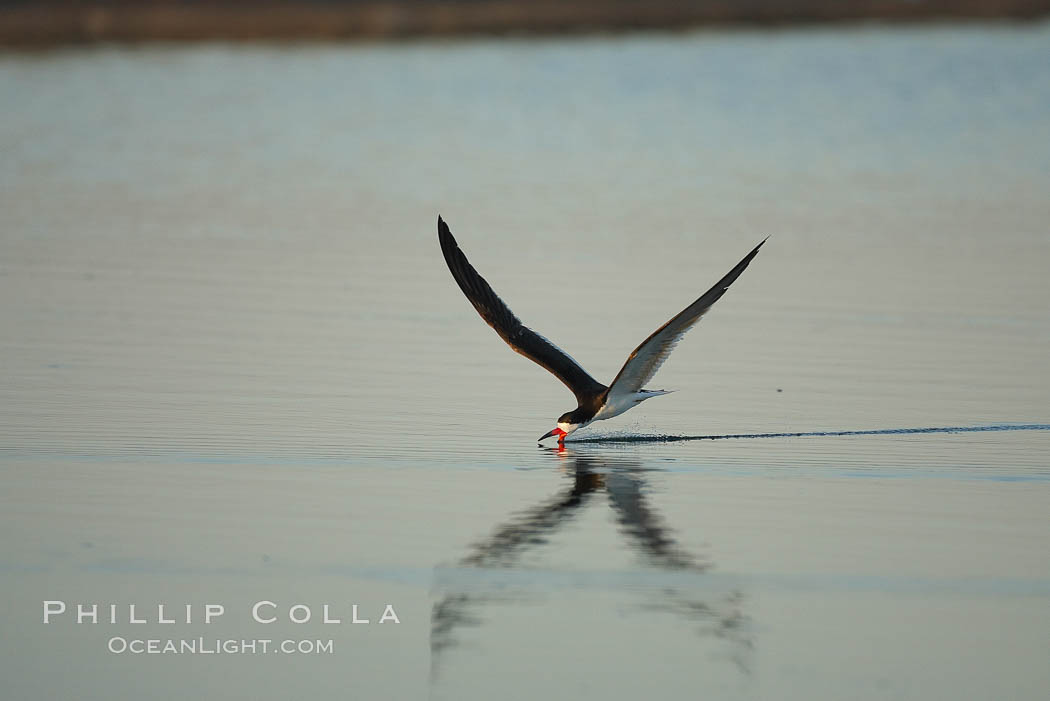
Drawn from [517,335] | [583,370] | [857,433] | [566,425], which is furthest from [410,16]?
[566,425]

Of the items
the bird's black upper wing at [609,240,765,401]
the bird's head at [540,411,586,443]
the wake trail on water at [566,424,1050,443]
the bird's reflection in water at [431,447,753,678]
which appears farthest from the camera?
the wake trail on water at [566,424,1050,443]

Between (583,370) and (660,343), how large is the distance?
2.95ft

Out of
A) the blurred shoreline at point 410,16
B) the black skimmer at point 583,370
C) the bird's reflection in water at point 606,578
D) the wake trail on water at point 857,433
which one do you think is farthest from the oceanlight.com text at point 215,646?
the blurred shoreline at point 410,16

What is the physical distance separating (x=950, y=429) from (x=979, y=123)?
20.5 metres

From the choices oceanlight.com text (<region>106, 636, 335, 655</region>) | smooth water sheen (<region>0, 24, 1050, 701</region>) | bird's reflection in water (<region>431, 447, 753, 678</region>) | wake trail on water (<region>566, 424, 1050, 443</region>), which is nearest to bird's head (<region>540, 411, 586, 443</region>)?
smooth water sheen (<region>0, 24, 1050, 701</region>)

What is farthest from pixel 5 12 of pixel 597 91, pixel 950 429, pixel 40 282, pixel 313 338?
pixel 950 429

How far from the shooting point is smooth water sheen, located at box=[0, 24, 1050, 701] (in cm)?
714

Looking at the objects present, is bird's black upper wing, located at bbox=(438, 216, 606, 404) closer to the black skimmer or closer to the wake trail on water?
the black skimmer

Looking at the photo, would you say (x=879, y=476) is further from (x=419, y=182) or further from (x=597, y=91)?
(x=597, y=91)

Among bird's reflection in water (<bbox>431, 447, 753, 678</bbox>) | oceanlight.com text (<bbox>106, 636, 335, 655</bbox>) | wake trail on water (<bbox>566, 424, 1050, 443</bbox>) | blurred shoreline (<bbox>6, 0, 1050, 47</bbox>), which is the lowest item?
oceanlight.com text (<bbox>106, 636, 335, 655</bbox>)

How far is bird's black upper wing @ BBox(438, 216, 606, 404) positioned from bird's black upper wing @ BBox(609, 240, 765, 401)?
0.22 metres

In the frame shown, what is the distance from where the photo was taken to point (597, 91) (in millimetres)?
35531

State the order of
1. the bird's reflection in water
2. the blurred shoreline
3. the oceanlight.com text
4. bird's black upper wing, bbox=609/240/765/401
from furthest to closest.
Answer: the blurred shoreline → bird's black upper wing, bbox=609/240/765/401 → the bird's reflection in water → the oceanlight.com text

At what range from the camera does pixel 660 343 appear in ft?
32.7
